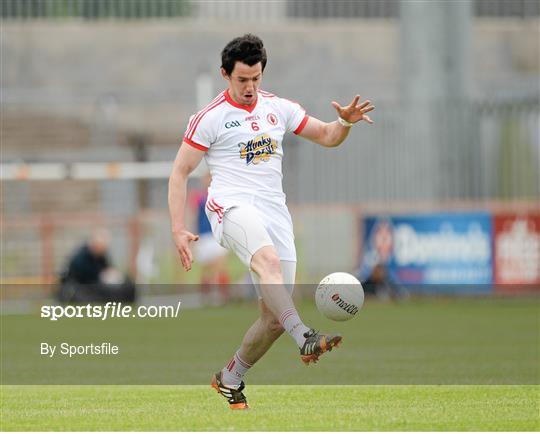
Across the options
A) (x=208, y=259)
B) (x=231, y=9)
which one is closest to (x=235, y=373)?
(x=208, y=259)

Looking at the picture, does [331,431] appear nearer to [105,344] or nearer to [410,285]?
[105,344]

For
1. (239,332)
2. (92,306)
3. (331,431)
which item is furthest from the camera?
(92,306)

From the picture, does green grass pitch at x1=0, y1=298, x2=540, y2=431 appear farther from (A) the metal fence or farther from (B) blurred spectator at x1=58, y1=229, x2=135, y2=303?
(A) the metal fence

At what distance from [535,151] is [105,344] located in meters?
13.7

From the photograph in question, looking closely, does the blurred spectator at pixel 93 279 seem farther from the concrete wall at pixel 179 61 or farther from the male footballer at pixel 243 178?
the male footballer at pixel 243 178

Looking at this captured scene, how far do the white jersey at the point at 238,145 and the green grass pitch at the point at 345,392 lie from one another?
153 centimetres

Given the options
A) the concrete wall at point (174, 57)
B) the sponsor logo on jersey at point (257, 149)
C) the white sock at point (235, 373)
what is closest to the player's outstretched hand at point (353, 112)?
the sponsor logo on jersey at point (257, 149)

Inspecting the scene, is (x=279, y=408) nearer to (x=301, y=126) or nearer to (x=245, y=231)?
(x=245, y=231)

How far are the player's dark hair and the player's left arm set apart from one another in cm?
72

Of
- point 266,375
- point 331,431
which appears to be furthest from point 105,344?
point 331,431

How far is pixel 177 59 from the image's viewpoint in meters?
37.2

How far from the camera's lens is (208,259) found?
26.8 metres

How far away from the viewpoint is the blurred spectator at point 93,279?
25.8 m

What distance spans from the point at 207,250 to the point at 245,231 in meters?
17.2
